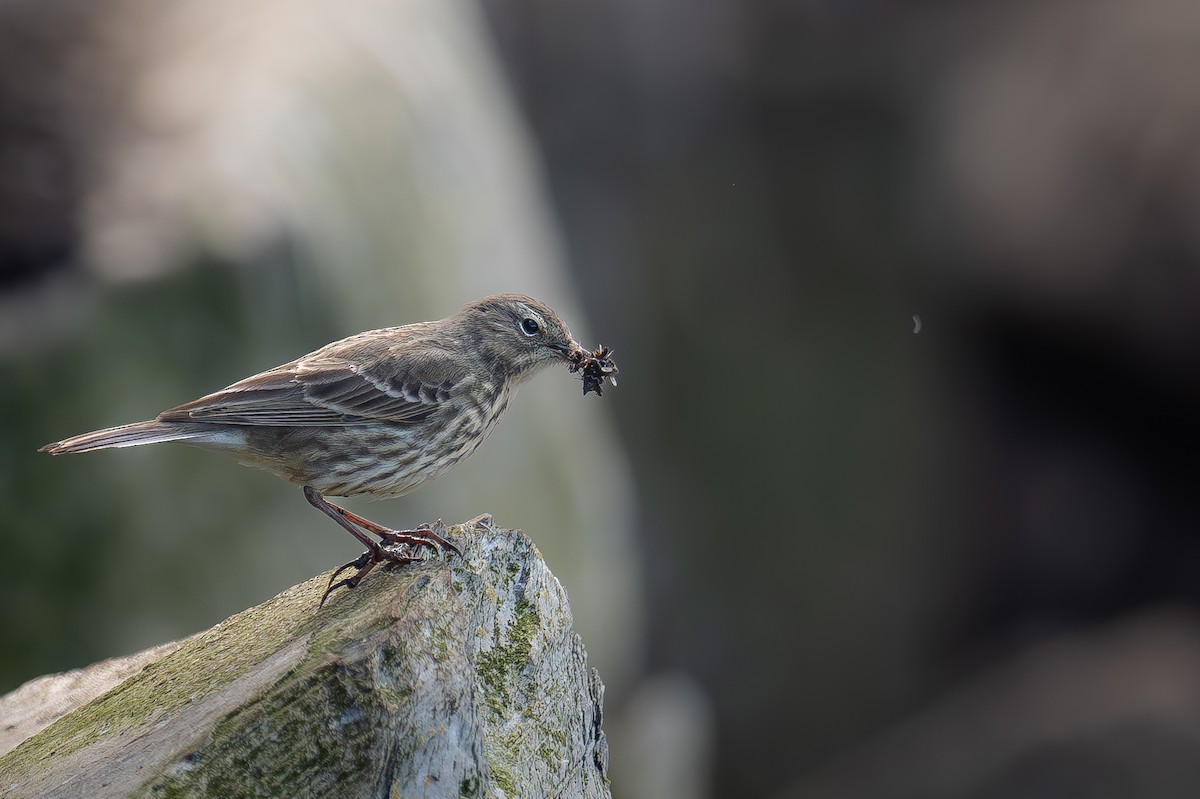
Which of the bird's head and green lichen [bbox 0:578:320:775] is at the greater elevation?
the bird's head

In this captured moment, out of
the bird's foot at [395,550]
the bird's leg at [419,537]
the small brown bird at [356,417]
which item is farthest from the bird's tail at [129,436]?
the bird's foot at [395,550]

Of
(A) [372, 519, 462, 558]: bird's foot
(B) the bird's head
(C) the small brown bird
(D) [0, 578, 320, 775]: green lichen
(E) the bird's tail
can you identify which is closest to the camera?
(D) [0, 578, 320, 775]: green lichen

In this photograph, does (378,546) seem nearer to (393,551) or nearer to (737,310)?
(393,551)

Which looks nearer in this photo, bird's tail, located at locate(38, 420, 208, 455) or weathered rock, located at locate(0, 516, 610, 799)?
weathered rock, located at locate(0, 516, 610, 799)

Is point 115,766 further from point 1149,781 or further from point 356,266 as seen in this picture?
point 1149,781

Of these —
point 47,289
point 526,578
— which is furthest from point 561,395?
point 526,578

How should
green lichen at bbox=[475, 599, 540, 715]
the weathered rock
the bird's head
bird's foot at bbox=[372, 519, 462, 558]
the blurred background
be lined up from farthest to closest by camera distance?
1. the blurred background
2. the bird's head
3. bird's foot at bbox=[372, 519, 462, 558]
4. green lichen at bbox=[475, 599, 540, 715]
5. the weathered rock

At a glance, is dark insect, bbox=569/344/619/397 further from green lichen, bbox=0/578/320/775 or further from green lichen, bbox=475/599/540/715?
green lichen, bbox=475/599/540/715

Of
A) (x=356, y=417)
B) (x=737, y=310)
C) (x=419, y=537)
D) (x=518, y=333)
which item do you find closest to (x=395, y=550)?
(x=419, y=537)

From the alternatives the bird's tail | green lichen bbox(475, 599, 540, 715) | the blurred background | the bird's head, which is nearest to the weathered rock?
green lichen bbox(475, 599, 540, 715)
